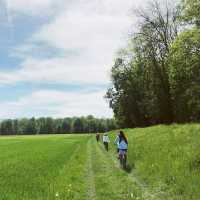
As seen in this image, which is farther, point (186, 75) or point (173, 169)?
point (186, 75)

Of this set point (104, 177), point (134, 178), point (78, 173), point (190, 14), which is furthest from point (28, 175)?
point (190, 14)

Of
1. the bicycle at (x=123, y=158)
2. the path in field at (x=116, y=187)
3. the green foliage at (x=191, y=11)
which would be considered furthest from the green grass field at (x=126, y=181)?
the green foliage at (x=191, y=11)

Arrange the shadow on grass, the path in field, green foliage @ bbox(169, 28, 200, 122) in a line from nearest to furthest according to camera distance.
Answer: the path in field
the shadow on grass
green foliage @ bbox(169, 28, 200, 122)

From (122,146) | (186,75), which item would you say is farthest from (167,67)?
(122,146)

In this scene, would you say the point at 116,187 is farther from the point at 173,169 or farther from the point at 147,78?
the point at 147,78

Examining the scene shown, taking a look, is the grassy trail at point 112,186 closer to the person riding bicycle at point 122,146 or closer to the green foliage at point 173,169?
Result: the green foliage at point 173,169

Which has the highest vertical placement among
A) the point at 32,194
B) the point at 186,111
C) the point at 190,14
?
the point at 190,14

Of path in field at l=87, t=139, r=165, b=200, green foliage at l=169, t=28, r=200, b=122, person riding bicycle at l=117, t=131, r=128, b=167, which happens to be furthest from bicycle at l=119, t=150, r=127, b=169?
green foliage at l=169, t=28, r=200, b=122

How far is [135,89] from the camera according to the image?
85562 mm

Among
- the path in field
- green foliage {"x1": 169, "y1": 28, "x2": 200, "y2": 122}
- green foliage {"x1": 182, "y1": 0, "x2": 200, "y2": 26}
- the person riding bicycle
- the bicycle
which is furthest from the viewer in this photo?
green foliage {"x1": 169, "y1": 28, "x2": 200, "y2": 122}

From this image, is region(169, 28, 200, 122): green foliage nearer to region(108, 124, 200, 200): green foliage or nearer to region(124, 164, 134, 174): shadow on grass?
A: region(108, 124, 200, 200): green foliage

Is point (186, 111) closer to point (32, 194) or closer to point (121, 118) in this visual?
point (121, 118)

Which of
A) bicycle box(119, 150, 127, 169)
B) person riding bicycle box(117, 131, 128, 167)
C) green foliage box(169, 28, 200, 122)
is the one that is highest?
green foliage box(169, 28, 200, 122)

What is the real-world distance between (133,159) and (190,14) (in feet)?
38.3
